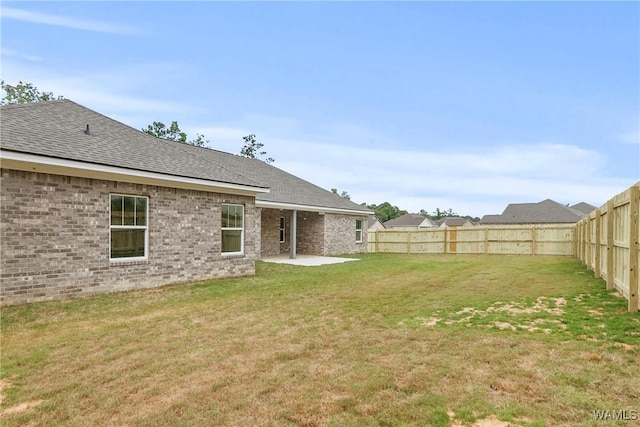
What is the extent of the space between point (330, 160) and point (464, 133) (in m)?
12.5

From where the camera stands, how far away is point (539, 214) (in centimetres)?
4191

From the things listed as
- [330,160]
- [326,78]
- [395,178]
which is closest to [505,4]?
[326,78]

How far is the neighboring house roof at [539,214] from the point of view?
3984 centimetres

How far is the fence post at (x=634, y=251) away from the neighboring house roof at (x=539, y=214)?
37.9 m

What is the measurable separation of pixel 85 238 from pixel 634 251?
10.7 metres

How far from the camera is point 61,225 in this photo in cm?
791

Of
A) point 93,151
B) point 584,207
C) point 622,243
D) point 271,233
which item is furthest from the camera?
point 584,207

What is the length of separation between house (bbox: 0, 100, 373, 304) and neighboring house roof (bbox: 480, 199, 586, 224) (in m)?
38.6

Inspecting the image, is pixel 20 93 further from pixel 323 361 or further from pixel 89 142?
pixel 323 361

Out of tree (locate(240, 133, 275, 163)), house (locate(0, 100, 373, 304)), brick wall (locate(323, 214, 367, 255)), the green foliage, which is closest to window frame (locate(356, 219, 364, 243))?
brick wall (locate(323, 214, 367, 255))

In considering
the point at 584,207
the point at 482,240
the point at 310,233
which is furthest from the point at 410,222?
the point at 310,233

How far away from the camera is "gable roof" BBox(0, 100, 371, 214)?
7.55m

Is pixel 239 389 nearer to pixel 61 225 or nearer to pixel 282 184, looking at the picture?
pixel 61 225

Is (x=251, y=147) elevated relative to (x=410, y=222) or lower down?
elevated
